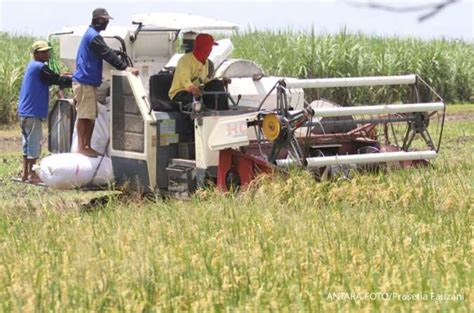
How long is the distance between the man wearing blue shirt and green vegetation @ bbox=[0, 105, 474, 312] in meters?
2.13

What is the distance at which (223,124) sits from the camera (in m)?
10.5

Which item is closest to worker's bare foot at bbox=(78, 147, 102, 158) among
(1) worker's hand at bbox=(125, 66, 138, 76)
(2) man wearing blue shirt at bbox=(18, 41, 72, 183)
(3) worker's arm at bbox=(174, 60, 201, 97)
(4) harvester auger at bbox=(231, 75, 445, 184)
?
(2) man wearing blue shirt at bbox=(18, 41, 72, 183)

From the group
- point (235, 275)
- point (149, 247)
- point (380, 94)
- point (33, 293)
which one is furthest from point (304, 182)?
point (380, 94)

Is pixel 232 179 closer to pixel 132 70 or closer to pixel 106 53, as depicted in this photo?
pixel 132 70

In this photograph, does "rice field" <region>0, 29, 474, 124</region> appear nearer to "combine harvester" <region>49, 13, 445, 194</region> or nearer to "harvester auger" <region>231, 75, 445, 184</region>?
"combine harvester" <region>49, 13, 445, 194</region>

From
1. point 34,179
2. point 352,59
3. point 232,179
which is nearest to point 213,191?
point 232,179

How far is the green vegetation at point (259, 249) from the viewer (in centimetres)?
585

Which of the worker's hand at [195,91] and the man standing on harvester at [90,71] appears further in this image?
the man standing on harvester at [90,71]

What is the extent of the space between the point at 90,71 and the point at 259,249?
195 inches

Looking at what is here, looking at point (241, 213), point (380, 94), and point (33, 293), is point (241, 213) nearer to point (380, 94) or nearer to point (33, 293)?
point (33, 293)

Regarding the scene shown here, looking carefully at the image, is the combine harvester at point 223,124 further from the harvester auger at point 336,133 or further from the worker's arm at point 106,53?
the worker's arm at point 106,53

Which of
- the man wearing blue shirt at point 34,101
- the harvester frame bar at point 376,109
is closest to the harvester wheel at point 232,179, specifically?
the harvester frame bar at point 376,109

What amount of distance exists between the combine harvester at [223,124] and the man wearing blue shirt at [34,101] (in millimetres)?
181

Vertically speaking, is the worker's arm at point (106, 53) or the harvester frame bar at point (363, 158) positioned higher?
the worker's arm at point (106, 53)
